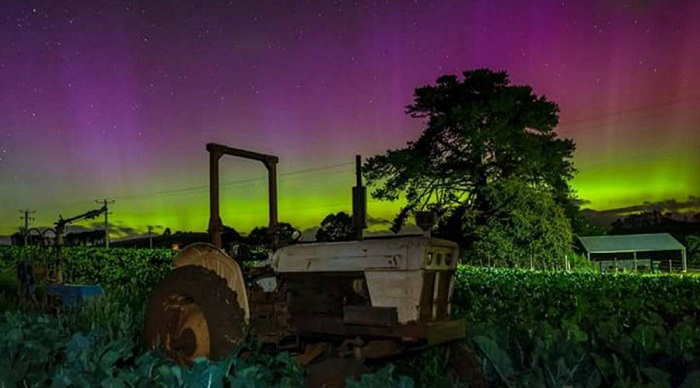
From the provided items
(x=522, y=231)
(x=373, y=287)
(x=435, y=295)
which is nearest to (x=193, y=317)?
(x=373, y=287)

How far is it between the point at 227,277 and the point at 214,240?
0.60 metres

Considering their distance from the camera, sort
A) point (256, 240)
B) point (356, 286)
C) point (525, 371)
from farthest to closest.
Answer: point (256, 240)
point (356, 286)
point (525, 371)

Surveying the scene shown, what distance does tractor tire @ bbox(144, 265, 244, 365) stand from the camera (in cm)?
488

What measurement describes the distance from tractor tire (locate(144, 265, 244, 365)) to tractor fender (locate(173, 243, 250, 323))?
0.10 meters

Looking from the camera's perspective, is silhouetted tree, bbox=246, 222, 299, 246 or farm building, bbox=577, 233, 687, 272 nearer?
silhouetted tree, bbox=246, 222, 299, 246

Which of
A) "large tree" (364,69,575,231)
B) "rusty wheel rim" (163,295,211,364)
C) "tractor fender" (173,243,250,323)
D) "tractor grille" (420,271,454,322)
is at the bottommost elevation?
"rusty wheel rim" (163,295,211,364)

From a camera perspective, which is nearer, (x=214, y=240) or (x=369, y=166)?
(x=214, y=240)

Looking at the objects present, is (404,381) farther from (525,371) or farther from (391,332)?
Result: (391,332)

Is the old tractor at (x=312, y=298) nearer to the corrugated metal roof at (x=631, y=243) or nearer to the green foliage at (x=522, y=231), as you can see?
the green foliage at (x=522, y=231)

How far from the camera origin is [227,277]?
17.1 feet

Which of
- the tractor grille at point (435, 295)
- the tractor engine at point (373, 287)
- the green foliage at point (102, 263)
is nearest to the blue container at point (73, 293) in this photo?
the green foliage at point (102, 263)

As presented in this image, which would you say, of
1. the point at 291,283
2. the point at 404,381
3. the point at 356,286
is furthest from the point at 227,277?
the point at 404,381

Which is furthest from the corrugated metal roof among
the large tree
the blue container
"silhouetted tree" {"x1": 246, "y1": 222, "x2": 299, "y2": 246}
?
"silhouetted tree" {"x1": 246, "y1": 222, "x2": 299, "y2": 246}

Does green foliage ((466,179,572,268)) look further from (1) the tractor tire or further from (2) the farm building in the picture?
(1) the tractor tire
